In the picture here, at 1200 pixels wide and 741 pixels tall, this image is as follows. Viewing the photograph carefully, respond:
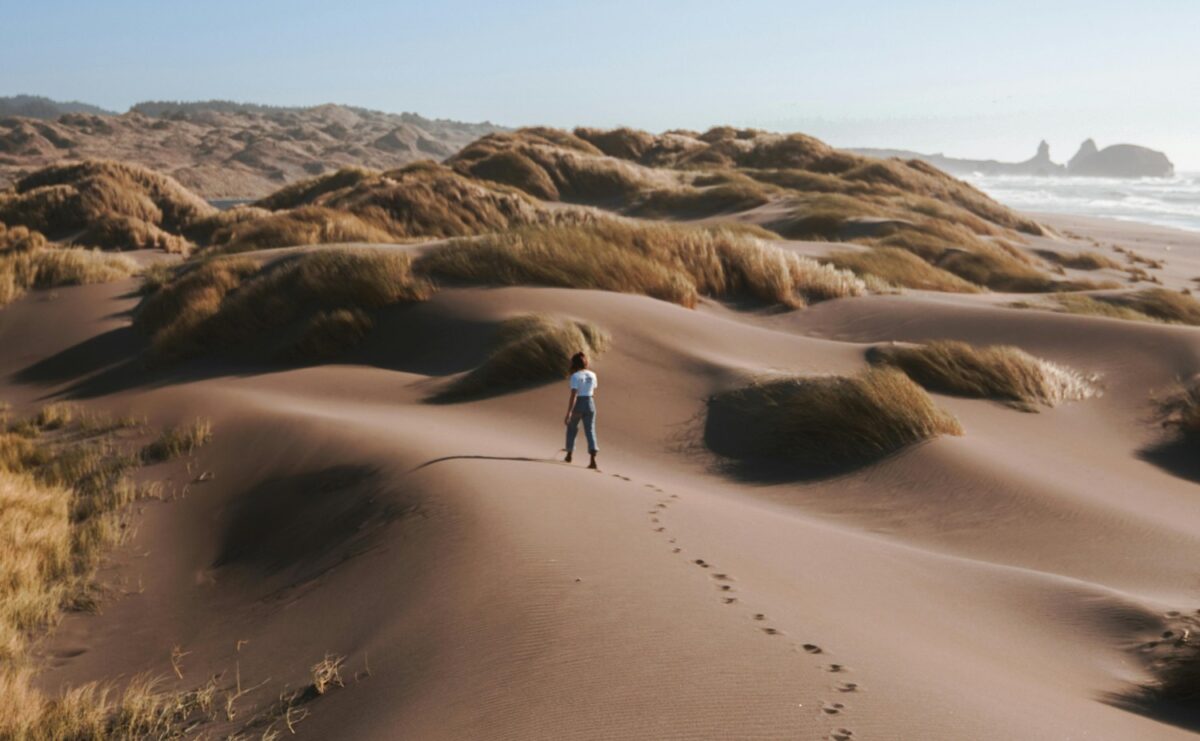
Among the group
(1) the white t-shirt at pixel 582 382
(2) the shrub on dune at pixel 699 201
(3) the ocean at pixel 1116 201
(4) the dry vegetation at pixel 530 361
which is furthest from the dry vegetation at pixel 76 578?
(3) the ocean at pixel 1116 201

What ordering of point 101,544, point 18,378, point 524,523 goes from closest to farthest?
point 524,523 < point 101,544 < point 18,378

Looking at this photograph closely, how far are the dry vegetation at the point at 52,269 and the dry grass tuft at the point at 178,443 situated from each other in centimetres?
893

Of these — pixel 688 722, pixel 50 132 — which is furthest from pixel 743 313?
pixel 50 132

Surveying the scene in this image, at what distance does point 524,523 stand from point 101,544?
10.5 feet

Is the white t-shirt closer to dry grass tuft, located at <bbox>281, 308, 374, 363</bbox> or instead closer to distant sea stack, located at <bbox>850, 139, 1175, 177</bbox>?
Answer: dry grass tuft, located at <bbox>281, 308, 374, 363</bbox>

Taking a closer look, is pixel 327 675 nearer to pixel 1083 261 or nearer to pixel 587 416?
pixel 587 416

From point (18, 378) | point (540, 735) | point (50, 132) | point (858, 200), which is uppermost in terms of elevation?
point (50, 132)

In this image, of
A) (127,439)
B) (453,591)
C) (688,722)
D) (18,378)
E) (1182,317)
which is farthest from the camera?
(1182,317)

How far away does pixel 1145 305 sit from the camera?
45.0 ft

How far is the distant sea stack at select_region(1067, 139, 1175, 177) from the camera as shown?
143 meters

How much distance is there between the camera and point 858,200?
2692 centimetres

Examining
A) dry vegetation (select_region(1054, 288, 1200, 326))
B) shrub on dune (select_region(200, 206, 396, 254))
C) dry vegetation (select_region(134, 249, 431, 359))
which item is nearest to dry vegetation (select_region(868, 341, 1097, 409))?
dry vegetation (select_region(1054, 288, 1200, 326))

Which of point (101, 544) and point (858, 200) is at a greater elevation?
point (858, 200)

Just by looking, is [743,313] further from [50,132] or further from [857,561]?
[50,132]
